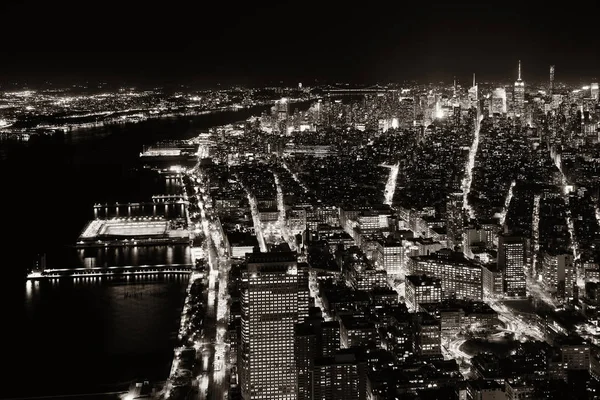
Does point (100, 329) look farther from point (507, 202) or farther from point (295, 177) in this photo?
point (295, 177)

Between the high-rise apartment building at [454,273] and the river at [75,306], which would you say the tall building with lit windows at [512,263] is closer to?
the high-rise apartment building at [454,273]

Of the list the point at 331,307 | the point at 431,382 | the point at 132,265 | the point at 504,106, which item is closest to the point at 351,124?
the point at 504,106

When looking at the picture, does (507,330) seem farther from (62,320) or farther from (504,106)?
(504,106)

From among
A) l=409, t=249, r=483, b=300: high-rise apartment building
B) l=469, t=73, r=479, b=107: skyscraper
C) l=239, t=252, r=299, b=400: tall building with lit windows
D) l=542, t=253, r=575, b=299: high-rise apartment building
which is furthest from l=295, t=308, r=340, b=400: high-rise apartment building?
Result: l=469, t=73, r=479, b=107: skyscraper

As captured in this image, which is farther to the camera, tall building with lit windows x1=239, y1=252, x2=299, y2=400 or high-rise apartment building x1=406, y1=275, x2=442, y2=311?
high-rise apartment building x1=406, y1=275, x2=442, y2=311

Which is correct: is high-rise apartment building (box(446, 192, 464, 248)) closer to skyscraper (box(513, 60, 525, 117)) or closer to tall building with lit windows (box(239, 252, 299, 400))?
tall building with lit windows (box(239, 252, 299, 400))
